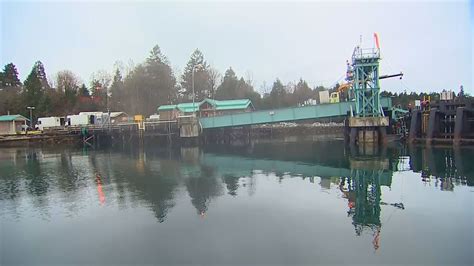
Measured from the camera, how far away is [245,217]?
14.0m

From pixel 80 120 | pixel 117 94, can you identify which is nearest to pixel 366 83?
pixel 80 120

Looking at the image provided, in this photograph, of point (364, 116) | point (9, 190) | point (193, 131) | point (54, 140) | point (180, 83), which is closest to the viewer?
point (9, 190)

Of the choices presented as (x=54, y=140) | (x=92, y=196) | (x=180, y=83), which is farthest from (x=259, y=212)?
(x=180, y=83)

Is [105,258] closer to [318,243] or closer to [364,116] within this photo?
[318,243]

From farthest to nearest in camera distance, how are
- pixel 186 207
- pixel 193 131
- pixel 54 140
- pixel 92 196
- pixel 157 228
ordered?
pixel 54 140 → pixel 193 131 → pixel 92 196 → pixel 186 207 → pixel 157 228

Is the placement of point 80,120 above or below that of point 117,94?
below

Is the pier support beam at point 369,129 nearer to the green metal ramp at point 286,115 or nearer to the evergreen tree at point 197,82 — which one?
the green metal ramp at point 286,115

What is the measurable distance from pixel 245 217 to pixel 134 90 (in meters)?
82.9

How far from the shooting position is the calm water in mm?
10391

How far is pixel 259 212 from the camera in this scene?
48.3ft

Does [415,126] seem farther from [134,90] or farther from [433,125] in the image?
[134,90]

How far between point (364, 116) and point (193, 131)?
2664 centimetres

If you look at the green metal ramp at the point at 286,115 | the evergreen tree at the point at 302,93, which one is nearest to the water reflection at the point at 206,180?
the green metal ramp at the point at 286,115

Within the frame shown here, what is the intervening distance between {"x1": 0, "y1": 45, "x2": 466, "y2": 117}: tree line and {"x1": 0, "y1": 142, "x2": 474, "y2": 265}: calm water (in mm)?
63403
